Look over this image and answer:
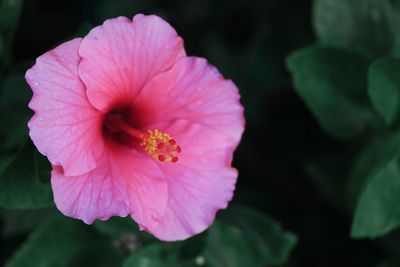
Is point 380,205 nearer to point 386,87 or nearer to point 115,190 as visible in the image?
point 386,87

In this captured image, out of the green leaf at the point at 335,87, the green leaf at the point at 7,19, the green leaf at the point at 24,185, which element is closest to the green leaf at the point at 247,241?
the green leaf at the point at 335,87

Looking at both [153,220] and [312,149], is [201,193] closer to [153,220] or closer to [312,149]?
[153,220]

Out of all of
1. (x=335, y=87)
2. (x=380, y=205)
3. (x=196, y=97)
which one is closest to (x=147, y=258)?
(x=196, y=97)

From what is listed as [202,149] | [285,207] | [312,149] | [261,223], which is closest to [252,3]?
[312,149]

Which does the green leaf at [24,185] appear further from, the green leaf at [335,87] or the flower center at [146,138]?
the green leaf at [335,87]

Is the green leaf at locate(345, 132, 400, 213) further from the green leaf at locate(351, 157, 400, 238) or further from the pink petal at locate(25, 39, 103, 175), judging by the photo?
the pink petal at locate(25, 39, 103, 175)

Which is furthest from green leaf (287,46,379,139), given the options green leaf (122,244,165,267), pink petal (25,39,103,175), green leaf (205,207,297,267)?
pink petal (25,39,103,175)
